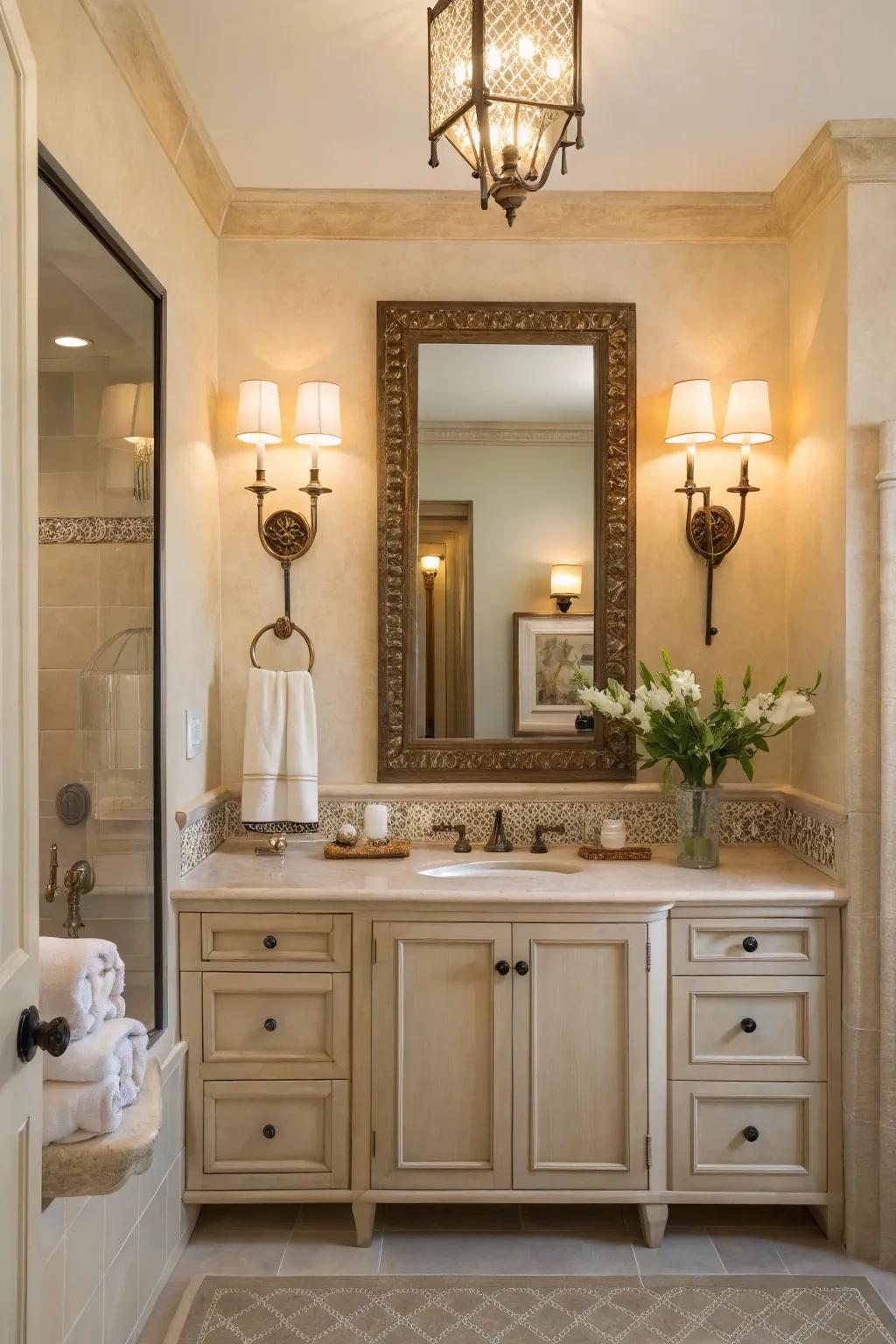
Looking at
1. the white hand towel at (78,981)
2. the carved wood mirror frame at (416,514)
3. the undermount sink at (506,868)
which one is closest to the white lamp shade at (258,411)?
the carved wood mirror frame at (416,514)

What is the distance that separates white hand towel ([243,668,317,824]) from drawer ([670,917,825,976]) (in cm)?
105

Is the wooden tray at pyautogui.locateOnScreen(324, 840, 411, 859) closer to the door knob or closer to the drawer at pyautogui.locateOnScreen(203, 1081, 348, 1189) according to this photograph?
the drawer at pyautogui.locateOnScreen(203, 1081, 348, 1189)

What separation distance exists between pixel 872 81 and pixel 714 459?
1.00 metres

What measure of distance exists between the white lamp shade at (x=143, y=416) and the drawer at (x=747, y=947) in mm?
1684

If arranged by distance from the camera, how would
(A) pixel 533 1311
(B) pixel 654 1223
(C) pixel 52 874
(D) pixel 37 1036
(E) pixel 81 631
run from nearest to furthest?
(D) pixel 37 1036, (C) pixel 52 874, (E) pixel 81 631, (A) pixel 533 1311, (B) pixel 654 1223

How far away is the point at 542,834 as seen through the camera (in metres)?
2.95

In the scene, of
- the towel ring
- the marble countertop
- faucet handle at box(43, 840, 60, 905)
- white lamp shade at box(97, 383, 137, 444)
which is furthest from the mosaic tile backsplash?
white lamp shade at box(97, 383, 137, 444)

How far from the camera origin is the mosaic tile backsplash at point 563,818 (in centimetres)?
298

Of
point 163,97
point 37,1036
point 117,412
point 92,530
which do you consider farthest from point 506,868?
point 163,97

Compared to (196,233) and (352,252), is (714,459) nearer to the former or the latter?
(352,252)

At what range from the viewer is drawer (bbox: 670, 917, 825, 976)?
2.51 metres

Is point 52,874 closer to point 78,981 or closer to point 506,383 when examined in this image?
point 78,981

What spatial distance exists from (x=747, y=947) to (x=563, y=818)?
0.67 metres

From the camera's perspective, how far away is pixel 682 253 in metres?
2.99
